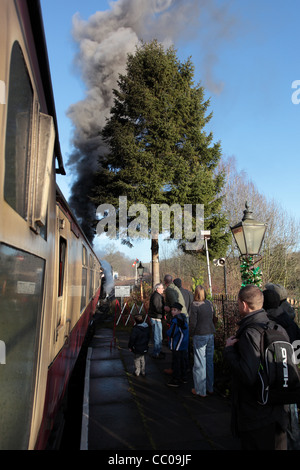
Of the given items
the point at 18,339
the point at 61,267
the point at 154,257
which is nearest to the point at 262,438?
the point at 18,339

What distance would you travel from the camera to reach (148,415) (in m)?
4.38

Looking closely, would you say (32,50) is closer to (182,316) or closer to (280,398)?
(280,398)

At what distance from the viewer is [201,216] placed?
15.1 meters

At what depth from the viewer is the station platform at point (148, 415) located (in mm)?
3600

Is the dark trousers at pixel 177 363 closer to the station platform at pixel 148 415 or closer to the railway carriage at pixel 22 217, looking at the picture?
the station platform at pixel 148 415

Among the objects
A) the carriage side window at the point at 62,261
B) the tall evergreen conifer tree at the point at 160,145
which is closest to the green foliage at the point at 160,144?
the tall evergreen conifer tree at the point at 160,145

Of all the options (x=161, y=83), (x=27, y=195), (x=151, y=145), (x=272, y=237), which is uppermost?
(x=161, y=83)

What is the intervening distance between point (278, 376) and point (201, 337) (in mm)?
2738

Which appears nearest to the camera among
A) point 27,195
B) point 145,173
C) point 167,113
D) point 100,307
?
point 27,195

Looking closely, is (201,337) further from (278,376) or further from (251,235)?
(278,376)

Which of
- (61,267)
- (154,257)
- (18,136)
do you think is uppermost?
(154,257)
